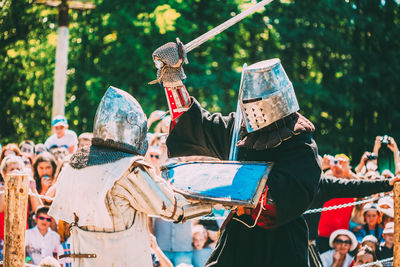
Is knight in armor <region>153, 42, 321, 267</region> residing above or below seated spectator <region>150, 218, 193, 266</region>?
above

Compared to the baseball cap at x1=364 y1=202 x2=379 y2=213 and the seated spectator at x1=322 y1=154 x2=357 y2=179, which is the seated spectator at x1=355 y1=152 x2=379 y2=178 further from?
the baseball cap at x1=364 y1=202 x2=379 y2=213

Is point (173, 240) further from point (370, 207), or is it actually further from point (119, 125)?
point (119, 125)

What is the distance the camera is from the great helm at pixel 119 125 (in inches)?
119

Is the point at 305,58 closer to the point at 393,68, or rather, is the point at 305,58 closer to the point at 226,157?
the point at 393,68

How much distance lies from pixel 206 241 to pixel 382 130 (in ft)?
26.1

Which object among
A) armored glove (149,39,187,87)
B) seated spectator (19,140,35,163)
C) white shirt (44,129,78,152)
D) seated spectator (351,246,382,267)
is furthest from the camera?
white shirt (44,129,78,152)

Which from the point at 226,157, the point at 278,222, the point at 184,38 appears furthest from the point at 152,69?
the point at 278,222

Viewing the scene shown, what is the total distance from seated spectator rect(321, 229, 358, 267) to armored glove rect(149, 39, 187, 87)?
2869 millimetres

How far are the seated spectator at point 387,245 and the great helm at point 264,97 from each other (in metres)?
2.85

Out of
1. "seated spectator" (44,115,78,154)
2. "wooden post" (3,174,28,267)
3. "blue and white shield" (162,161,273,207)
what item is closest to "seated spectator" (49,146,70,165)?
"seated spectator" (44,115,78,154)

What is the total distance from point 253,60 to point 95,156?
989 centimetres

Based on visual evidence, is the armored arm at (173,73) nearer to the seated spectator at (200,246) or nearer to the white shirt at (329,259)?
the seated spectator at (200,246)

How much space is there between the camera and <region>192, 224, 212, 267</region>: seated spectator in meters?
5.51

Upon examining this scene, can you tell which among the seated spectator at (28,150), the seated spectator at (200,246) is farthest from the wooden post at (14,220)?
the seated spectator at (28,150)
